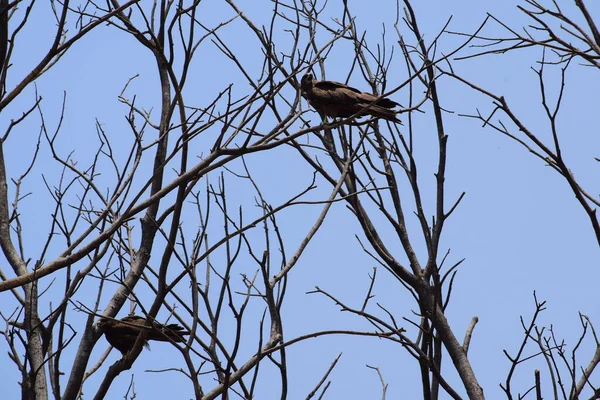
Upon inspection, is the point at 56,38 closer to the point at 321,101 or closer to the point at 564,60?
the point at 321,101

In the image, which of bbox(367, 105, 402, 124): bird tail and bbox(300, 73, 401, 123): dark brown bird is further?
bbox(300, 73, 401, 123): dark brown bird

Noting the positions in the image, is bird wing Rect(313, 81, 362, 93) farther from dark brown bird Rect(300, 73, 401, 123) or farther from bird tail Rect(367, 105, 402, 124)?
bird tail Rect(367, 105, 402, 124)

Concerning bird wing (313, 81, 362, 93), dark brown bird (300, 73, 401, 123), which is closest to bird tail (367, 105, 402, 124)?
dark brown bird (300, 73, 401, 123)

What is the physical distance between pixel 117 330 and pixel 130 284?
0.52 meters

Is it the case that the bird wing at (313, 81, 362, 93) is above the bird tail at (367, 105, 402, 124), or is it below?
above

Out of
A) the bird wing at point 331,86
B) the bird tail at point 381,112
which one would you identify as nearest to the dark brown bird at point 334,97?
the bird wing at point 331,86

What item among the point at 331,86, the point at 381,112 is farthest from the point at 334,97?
the point at 381,112

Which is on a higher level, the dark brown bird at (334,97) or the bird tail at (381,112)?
the dark brown bird at (334,97)

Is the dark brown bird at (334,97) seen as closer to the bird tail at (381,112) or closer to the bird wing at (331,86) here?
the bird wing at (331,86)

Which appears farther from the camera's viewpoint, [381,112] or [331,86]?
[331,86]

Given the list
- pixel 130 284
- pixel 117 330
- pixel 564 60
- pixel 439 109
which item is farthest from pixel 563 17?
pixel 117 330

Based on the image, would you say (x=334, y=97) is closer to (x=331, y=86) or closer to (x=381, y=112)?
(x=331, y=86)

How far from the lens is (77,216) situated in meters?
4.45

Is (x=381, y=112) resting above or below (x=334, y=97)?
below
